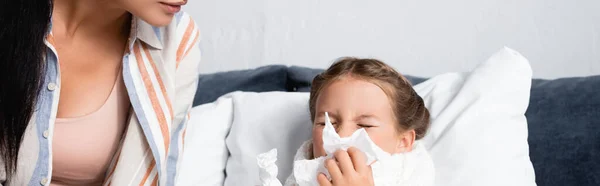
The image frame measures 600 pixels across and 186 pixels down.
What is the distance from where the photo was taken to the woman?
1.43 metres

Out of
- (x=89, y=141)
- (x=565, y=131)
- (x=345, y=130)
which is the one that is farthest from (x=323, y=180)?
(x=565, y=131)

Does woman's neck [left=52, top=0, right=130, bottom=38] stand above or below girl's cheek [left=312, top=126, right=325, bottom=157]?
above

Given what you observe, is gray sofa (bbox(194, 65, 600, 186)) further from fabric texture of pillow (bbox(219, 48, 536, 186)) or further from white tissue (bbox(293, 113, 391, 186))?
white tissue (bbox(293, 113, 391, 186))

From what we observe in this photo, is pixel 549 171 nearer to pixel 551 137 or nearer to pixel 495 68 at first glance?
pixel 551 137

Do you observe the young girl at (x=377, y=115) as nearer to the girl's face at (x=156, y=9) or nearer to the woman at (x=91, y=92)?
the woman at (x=91, y=92)

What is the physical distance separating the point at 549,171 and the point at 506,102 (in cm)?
19

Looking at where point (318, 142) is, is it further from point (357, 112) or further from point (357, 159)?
point (357, 159)

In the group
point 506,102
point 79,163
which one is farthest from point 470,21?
point 79,163

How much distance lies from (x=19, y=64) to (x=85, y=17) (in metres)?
0.18

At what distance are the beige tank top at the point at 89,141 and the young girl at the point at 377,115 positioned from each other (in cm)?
36

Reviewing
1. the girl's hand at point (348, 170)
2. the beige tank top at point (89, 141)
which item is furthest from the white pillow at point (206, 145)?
the girl's hand at point (348, 170)

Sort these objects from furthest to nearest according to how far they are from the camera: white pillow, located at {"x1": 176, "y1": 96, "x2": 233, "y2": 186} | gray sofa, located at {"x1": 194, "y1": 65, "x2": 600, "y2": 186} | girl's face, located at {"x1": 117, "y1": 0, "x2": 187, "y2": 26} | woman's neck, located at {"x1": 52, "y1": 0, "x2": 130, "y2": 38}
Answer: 1. white pillow, located at {"x1": 176, "y1": 96, "x2": 233, "y2": 186}
2. gray sofa, located at {"x1": 194, "y1": 65, "x2": 600, "y2": 186}
3. woman's neck, located at {"x1": 52, "y1": 0, "x2": 130, "y2": 38}
4. girl's face, located at {"x1": 117, "y1": 0, "x2": 187, "y2": 26}

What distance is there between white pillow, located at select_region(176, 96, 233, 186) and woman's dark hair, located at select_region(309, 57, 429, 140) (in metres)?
0.28

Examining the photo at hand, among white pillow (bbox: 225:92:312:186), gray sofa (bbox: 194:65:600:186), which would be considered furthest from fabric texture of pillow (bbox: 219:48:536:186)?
gray sofa (bbox: 194:65:600:186)
